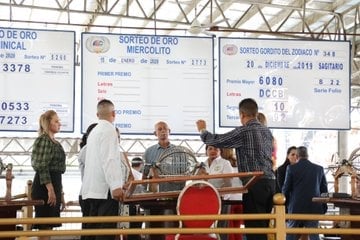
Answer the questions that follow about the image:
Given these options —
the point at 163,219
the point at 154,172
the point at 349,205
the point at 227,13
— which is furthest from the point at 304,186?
the point at 227,13

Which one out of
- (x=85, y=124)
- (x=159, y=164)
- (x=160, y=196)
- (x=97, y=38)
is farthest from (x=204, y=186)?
(x=97, y=38)

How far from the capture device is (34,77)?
7.07 metres

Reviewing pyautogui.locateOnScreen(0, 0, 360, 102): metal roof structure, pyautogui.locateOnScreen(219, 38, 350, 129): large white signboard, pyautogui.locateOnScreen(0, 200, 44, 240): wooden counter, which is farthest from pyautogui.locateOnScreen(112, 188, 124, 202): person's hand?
pyautogui.locateOnScreen(0, 0, 360, 102): metal roof structure

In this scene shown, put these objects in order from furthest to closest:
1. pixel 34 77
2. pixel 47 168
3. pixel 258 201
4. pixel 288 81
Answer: pixel 288 81 → pixel 34 77 → pixel 47 168 → pixel 258 201

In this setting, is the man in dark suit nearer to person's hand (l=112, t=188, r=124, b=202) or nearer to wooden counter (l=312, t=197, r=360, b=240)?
wooden counter (l=312, t=197, r=360, b=240)

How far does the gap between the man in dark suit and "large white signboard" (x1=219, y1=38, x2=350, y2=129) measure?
846 millimetres

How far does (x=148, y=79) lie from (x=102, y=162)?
2734 millimetres

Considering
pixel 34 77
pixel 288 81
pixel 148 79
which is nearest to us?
pixel 34 77

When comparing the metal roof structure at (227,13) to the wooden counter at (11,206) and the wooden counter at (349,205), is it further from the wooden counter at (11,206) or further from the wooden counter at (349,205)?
the wooden counter at (11,206)

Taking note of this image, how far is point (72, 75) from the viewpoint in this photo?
7168mm

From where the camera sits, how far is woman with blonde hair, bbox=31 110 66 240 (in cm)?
558

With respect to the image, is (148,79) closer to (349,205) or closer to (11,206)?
(11,206)

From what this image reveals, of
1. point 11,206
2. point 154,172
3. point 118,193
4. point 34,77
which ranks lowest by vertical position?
point 11,206

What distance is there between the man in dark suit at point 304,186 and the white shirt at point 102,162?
107 inches
